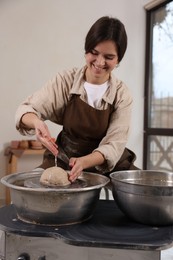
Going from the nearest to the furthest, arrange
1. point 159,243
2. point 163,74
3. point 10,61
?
point 159,243, point 10,61, point 163,74

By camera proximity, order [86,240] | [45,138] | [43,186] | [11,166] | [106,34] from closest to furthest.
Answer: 1. [86,240]
2. [43,186]
3. [45,138]
4. [106,34]
5. [11,166]

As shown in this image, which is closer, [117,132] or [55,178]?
[55,178]

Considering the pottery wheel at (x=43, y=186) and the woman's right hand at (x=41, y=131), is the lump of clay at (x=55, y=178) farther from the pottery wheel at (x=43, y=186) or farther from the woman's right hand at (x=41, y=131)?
the woman's right hand at (x=41, y=131)

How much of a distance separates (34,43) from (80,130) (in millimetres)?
1896

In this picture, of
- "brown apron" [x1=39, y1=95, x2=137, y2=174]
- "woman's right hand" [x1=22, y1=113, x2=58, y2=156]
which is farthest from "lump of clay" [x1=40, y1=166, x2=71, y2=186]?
"brown apron" [x1=39, y1=95, x2=137, y2=174]

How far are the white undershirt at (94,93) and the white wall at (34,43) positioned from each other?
1711 millimetres

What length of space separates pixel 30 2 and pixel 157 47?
1.32 meters

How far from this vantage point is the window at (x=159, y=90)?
3.16m

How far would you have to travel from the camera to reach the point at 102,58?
129 centimetres

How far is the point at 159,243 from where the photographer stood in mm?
794

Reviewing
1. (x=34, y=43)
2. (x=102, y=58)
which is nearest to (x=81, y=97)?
(x=102, y=58)

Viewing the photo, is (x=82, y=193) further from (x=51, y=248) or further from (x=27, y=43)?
(x=27, y=43)

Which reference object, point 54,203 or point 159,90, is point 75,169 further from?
point 159,90

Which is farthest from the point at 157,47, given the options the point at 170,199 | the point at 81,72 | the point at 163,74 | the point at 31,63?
the point at 170,199
